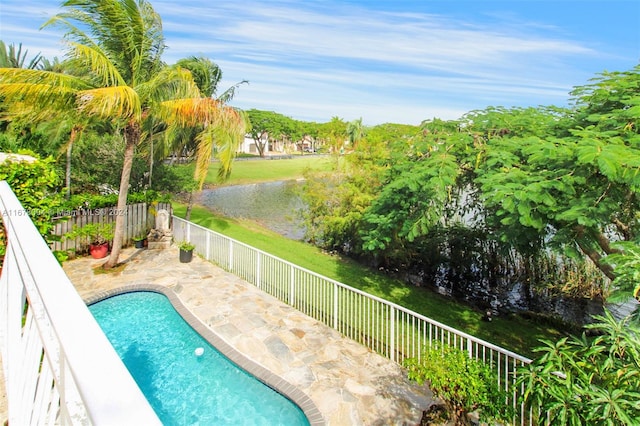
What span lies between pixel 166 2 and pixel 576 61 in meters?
13.9

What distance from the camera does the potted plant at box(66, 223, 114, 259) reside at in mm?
10367

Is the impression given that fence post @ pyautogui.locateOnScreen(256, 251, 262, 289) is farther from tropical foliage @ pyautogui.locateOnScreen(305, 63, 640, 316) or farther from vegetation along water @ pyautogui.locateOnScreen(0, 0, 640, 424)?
vegetation along water @ pyautogui.locateOnScreen(0, 0, 640, 424)

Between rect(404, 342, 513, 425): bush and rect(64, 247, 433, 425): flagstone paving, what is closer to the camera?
rect(404, 342, 513, 425): bush

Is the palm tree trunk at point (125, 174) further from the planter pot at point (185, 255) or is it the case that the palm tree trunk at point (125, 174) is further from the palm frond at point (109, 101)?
the planter pot at point (185, 255)

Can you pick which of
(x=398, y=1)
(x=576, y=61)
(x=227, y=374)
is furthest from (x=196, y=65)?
(x=576, y=61)

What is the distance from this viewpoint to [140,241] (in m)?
11.7

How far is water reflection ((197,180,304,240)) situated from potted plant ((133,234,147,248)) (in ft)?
23.6

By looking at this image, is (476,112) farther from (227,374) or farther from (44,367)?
(44,367)

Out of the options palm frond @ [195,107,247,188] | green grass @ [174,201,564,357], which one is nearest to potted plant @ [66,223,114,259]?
palm frond @ [195,107,247,188]

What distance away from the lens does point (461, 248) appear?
1291cm

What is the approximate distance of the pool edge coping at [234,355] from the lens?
5.05 meters

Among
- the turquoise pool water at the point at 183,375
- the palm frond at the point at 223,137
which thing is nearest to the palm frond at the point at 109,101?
the palm frond at the point at 223,137

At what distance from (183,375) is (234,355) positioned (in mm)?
856

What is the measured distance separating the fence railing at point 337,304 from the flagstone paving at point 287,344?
0.75ft
